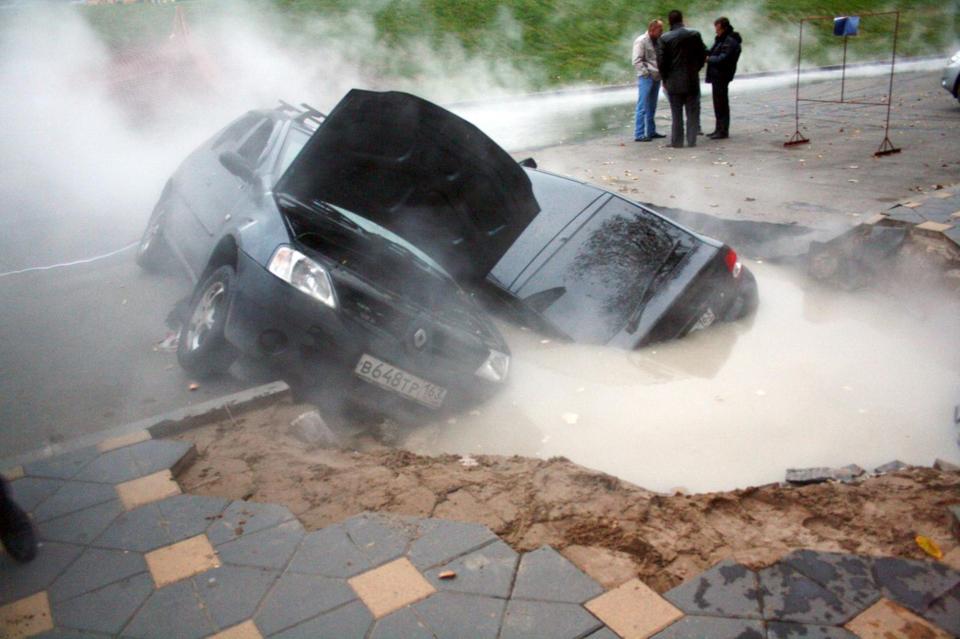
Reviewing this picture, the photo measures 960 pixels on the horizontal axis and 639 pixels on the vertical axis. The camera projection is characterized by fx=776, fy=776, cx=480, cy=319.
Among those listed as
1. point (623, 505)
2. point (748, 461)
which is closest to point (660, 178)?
point (748, 461)

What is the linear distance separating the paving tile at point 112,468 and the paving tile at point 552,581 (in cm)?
191

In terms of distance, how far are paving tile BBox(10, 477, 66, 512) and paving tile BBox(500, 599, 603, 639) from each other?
221 centimetres

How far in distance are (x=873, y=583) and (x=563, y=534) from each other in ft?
3.74

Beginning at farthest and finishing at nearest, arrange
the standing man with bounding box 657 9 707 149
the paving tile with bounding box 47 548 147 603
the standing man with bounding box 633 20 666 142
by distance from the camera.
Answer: the standing man with bounding box 633 20 666 142, the standing man with bounding box 657 9 707 149, the paving tile with bounding box 47 548 147 603

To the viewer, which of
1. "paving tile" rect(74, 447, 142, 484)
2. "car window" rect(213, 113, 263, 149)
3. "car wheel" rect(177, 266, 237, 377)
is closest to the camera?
"paving tile" rect(74, 447, 142, 484)

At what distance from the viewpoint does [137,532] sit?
10.5ft

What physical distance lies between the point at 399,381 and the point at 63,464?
5.60ft

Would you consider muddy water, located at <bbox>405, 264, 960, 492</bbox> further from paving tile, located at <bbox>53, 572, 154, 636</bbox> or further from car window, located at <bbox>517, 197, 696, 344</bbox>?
paving tile, located at <bbox>53, 572, 154, 636</bbox>

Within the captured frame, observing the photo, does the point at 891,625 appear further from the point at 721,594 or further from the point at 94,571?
the point at 94,571

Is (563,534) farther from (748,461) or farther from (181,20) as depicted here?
(181,20)

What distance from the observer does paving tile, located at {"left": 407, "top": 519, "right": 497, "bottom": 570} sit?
9.78ft

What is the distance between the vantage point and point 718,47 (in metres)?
12.0

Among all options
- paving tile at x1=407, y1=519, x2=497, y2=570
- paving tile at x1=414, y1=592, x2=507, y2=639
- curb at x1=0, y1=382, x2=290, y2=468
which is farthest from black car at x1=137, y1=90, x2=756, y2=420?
paving tile at x1=414, y1=592, x2=507, y2=639

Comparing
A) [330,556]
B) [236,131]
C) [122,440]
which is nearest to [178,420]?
[122,440]
